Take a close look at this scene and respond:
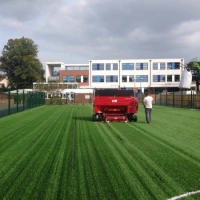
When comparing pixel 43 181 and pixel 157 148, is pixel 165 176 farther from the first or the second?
pixel 157 148

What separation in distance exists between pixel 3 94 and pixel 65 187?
21.6 m

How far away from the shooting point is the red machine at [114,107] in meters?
18.5

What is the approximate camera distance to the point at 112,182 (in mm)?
6289

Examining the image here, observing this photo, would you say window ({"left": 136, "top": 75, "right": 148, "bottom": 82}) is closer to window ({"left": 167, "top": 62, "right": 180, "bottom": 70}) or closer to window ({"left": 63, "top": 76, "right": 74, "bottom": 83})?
window ({"left": 167, "top": 62, "right": 180, "bottom": 70})

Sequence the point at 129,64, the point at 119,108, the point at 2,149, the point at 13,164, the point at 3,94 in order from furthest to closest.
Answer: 1. the point at 129,64
2. the point at 3,94
3. the point at 119,108
4. the point at 2,149
5. the point at 13,164

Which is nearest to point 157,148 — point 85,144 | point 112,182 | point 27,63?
point 85,144

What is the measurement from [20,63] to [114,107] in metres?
63.1

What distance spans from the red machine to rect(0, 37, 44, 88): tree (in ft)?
196

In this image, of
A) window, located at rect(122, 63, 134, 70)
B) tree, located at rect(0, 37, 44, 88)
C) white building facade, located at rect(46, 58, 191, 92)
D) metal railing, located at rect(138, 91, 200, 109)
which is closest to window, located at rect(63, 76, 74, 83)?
white building facade, located at rect(46, 58, 191, 92)

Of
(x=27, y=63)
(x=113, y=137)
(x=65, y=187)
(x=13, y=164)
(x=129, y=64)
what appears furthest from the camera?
(x=129, y=64)

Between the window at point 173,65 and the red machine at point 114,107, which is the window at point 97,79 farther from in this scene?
the red machine at point 114,107

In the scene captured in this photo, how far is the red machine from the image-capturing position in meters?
18.5

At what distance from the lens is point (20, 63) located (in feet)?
256

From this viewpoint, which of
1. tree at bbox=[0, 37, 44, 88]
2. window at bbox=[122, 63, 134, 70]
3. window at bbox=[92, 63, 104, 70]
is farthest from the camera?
window at bbox=[92, 63, 104, 70]
